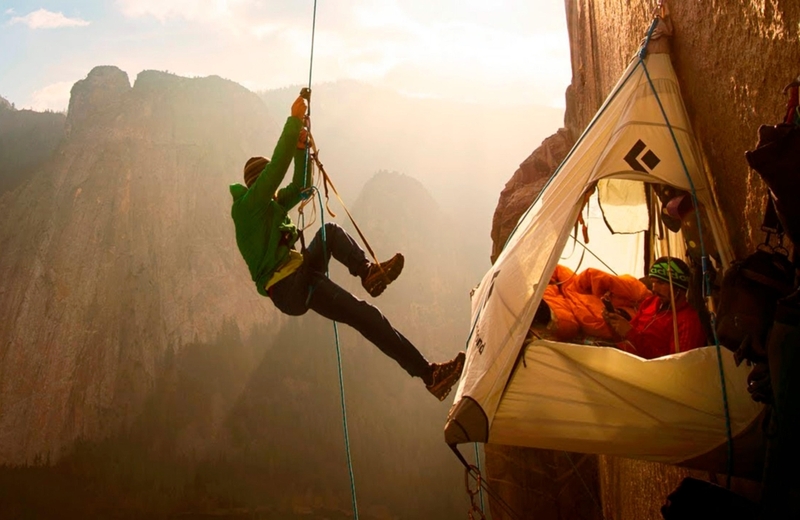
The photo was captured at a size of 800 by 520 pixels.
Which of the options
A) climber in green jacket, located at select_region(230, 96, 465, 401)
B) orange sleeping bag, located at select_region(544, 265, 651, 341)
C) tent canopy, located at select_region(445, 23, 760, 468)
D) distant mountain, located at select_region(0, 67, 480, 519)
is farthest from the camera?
distant mountain, located at select_region(0, 67, 480, 519)

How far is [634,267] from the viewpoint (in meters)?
5.85

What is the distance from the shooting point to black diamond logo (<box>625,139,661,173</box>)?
134 inches

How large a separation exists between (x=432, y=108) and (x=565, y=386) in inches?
1884

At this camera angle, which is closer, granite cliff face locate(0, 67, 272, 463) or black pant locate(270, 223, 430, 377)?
black pant locate(270, 223, 430, 377)

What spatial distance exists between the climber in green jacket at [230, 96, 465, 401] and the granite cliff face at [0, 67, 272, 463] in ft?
88.0

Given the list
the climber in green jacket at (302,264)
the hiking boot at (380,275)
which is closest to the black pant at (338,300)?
the climber in green jacket at (302,264)

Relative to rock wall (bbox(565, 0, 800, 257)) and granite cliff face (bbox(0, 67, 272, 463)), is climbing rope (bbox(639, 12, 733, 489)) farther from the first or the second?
granite cliff face (bbox(0, 67, 272, 463))

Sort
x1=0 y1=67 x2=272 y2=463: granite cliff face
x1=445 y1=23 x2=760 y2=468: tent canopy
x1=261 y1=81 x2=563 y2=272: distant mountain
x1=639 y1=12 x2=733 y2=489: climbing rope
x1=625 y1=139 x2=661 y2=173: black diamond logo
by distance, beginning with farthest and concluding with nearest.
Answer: x1=261 y1=81 x2=563 y2=272: distant mountain < x1=0 y1=67 x2=272 y2=463: granite cliff face < x1=625 y1=139 x2=661 y2=173: black diamond logo < x1=445 y1=23 x2=760 y2=468: tent canopy < x1=639 y1=12 x2=733 y2=489: climbing rope

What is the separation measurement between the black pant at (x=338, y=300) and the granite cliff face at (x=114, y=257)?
88.2ft

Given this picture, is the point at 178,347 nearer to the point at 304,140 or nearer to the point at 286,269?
the point at 286,269

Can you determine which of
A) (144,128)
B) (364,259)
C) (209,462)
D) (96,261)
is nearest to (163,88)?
(144,128)

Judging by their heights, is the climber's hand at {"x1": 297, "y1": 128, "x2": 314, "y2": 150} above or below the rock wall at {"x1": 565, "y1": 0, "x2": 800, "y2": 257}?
above

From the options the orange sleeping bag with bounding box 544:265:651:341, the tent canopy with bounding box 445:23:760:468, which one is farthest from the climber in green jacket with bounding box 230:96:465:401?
the orange sleeping bag with bounding box 544:265:651:341

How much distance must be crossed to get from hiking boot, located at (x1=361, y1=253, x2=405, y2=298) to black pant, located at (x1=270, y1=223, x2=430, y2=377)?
4.6 inches
